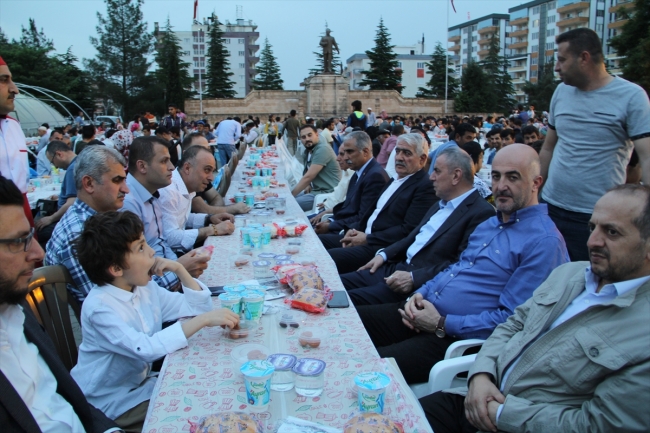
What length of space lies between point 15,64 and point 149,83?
1233 centimetres

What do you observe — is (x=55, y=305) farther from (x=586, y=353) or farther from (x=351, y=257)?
(x=351, y=257)

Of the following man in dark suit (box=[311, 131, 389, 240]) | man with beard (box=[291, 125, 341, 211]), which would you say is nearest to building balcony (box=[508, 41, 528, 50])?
man with beard (box=[291, 125, 341, 211])

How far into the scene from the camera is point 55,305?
2.49 metres

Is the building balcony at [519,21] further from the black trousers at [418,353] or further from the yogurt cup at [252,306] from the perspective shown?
the yogurt cup at [252,306]

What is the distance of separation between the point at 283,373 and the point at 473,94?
152 feet

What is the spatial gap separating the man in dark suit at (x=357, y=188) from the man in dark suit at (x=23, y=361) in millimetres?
3620

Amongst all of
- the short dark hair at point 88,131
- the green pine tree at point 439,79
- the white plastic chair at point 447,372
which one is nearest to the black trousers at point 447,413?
the white plastic chair at point 447,372

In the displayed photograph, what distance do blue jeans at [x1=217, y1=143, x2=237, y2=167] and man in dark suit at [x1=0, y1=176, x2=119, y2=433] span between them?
13.8 metres

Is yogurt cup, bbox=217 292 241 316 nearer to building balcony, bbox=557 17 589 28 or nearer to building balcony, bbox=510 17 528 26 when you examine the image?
building balcony, bbox=557 17 589 28

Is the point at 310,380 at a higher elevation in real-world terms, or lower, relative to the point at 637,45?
lower

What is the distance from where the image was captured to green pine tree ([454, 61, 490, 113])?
43.9 m

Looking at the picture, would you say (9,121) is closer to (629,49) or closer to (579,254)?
(579,254)

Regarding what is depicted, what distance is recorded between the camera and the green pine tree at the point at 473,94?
144 feet

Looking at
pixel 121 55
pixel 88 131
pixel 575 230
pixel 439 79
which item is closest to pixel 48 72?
pixel 121 55
